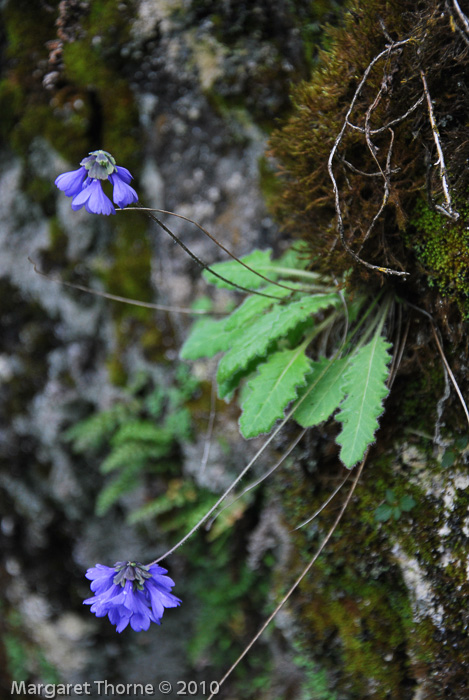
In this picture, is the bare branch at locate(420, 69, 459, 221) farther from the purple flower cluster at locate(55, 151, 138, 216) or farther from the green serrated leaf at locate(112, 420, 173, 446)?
the green serrated leaf at locate(112, 420, 173, 446)

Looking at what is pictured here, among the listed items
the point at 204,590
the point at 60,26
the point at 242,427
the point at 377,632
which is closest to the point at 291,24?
the point at 60,26

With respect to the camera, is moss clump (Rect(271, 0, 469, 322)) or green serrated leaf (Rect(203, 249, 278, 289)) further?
green serrated leaf (Rect(203, 249, 278, 289))

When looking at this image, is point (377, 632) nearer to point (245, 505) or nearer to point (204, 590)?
A: point (245, 505)

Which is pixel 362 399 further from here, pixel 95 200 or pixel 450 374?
pixel 95 200

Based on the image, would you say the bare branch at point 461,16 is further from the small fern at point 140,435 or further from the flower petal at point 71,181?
the small fern at point 140,435

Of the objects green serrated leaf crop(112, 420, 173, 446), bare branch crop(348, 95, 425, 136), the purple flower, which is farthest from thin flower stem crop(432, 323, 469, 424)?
green serrated leaf crop(112, 420, 173, 446)

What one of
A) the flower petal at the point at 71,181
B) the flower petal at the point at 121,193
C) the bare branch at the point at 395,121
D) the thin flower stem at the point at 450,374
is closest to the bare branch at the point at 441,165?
the bare branch at the point at 395,121
